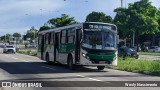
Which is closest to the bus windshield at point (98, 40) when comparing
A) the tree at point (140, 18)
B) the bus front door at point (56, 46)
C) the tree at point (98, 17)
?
the bus front door at point (56, 46)

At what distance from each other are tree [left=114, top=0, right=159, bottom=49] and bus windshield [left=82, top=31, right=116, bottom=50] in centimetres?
5321

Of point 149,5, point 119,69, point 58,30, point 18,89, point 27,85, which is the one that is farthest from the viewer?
point 149,5

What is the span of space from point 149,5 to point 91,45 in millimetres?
58530

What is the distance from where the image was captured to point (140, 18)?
7675 centimetres

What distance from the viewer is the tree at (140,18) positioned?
77312 mm

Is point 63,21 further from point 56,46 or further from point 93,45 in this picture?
point 93,45

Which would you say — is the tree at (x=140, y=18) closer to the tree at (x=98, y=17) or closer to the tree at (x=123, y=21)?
the tree at (x=123, y=21)

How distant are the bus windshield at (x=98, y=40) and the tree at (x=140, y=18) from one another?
175 ft

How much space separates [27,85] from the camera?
1616 centimetres

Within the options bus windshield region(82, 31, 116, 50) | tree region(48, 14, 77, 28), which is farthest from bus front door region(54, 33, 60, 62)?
tree region(48, 14, 77, 28)

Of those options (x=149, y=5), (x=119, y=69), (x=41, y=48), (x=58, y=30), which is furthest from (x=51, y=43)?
(x=149, y=5)

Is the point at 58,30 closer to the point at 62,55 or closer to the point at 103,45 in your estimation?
the point at 62,55

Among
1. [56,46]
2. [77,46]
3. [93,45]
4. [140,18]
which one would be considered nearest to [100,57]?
[93,45]

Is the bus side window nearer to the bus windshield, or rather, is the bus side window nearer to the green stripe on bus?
the bus windshield
